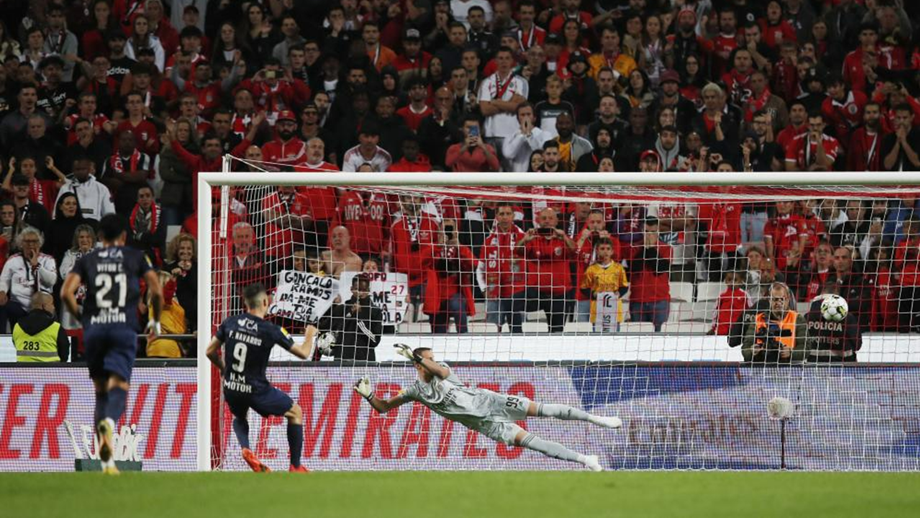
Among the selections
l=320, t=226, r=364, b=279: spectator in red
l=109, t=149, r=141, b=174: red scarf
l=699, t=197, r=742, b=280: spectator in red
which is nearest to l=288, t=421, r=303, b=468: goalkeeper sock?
l=320, t=226, r=364, b=279: spectator in red

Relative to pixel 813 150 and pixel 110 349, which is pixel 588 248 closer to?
pixel 813 150

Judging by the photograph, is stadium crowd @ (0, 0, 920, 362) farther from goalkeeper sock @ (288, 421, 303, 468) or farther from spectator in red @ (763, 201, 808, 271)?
goalkeeper sock @ (288, 421, 303, 468)

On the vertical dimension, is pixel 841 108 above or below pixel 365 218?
above

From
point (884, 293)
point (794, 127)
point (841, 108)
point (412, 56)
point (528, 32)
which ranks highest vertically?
point (528, 32)

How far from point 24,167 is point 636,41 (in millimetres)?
8157

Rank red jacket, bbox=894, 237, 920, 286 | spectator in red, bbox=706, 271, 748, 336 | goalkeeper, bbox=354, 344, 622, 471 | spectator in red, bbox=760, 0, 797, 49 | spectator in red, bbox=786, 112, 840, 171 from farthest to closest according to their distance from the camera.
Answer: spectator in red, bbox=760, 0, 797, 49 → spectator in red, bbox=786, 112, 840, 171 → red jacket, bbox=894, 237, 920, 286 → spectator in red, bbox=706, 271, 748, 336 → goalkeeper, bbox=354, 344, 622, 471

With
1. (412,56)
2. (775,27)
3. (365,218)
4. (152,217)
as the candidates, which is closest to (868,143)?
(775,27)

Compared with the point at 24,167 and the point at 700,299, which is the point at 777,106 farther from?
the point at 24,167

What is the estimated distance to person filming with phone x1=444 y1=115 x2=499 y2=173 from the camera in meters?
17.6

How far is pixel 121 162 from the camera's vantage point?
18.3m

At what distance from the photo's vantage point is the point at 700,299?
1482cm

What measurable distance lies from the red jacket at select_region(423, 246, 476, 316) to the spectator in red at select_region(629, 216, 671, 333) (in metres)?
1.65

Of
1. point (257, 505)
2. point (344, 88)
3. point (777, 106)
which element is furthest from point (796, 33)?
point (257, 505)

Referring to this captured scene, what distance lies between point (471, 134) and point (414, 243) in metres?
2.88
